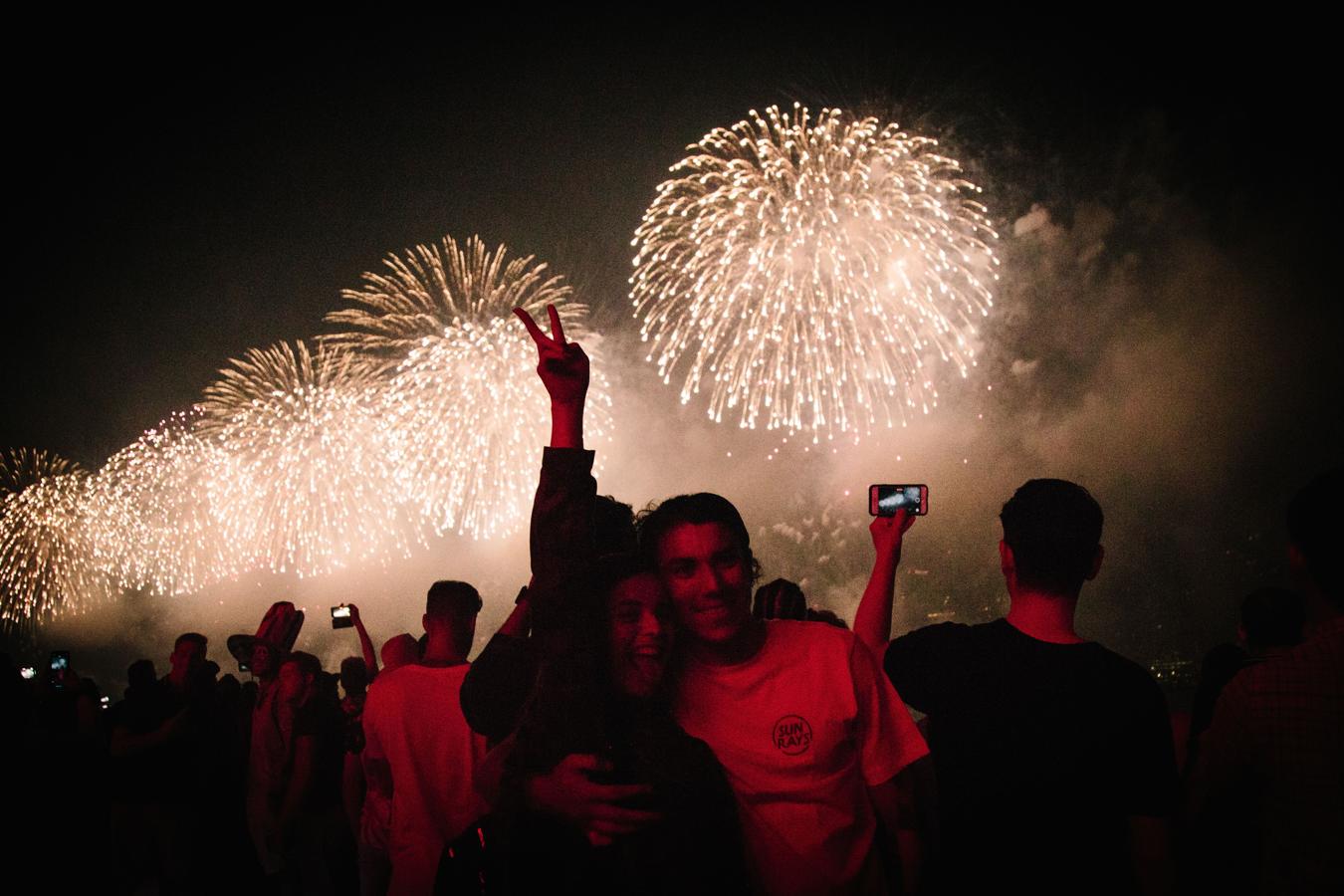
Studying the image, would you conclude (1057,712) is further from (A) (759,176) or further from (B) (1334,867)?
(A) (759,176)

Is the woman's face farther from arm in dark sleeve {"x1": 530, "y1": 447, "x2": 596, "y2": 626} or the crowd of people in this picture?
arm in dark sleeve {"x1": 530, "y1": 447, "x2": 596, "y2": 626}

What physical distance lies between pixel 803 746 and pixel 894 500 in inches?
57.3

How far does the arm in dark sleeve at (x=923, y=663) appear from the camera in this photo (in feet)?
9.48

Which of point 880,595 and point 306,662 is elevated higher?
point 880,595

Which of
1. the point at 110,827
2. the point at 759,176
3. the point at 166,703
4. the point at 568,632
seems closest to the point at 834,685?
the point at 568,632

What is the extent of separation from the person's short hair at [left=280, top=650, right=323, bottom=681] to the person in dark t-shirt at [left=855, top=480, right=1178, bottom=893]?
4.90 m

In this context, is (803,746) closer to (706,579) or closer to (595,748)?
(706,579)

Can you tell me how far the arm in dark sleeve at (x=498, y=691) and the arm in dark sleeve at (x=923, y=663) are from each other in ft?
4.19

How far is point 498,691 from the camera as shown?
2.45 m

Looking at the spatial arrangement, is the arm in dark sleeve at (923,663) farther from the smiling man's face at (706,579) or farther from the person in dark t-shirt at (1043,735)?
the smiling man's face at (706,579)

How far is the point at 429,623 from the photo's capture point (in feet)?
14.6

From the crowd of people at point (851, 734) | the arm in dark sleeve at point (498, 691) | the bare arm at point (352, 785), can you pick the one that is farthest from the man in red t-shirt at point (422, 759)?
the bare arm at point (352, 785)

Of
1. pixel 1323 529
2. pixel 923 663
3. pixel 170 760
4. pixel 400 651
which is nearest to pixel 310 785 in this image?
pixel 170 760

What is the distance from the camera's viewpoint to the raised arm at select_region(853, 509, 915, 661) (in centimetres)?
313
